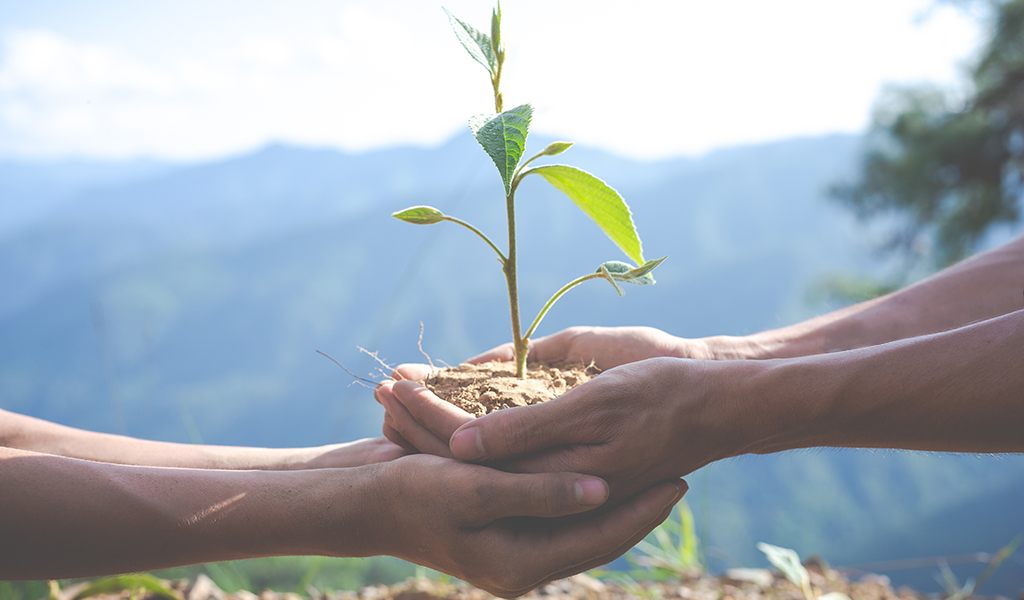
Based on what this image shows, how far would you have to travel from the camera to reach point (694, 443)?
0.81 m

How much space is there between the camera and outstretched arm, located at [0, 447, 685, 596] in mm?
690

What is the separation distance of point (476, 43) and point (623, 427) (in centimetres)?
65

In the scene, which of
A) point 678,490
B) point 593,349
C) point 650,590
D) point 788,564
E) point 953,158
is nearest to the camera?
point 678,490

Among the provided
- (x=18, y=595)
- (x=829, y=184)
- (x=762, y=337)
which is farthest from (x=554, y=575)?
(x=829, y=184)

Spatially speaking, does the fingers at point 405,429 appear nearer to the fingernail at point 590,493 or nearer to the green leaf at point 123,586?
the fingernail at point 590,493

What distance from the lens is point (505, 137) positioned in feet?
2.42

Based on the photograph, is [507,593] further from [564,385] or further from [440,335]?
[440,335]

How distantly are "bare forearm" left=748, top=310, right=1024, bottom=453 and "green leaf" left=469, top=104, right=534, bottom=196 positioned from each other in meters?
0.45

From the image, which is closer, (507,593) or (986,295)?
(507,593)

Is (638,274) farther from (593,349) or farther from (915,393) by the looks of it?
(915,393)

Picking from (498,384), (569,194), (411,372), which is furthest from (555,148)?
(411,372)

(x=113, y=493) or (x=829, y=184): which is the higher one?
(x=829, y=184)

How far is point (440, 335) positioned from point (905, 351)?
12.1 metres

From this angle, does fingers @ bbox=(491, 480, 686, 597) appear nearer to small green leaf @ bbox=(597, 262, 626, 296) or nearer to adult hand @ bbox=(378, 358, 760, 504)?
adult hand @ bbox=(378, 358, 760, 504)
